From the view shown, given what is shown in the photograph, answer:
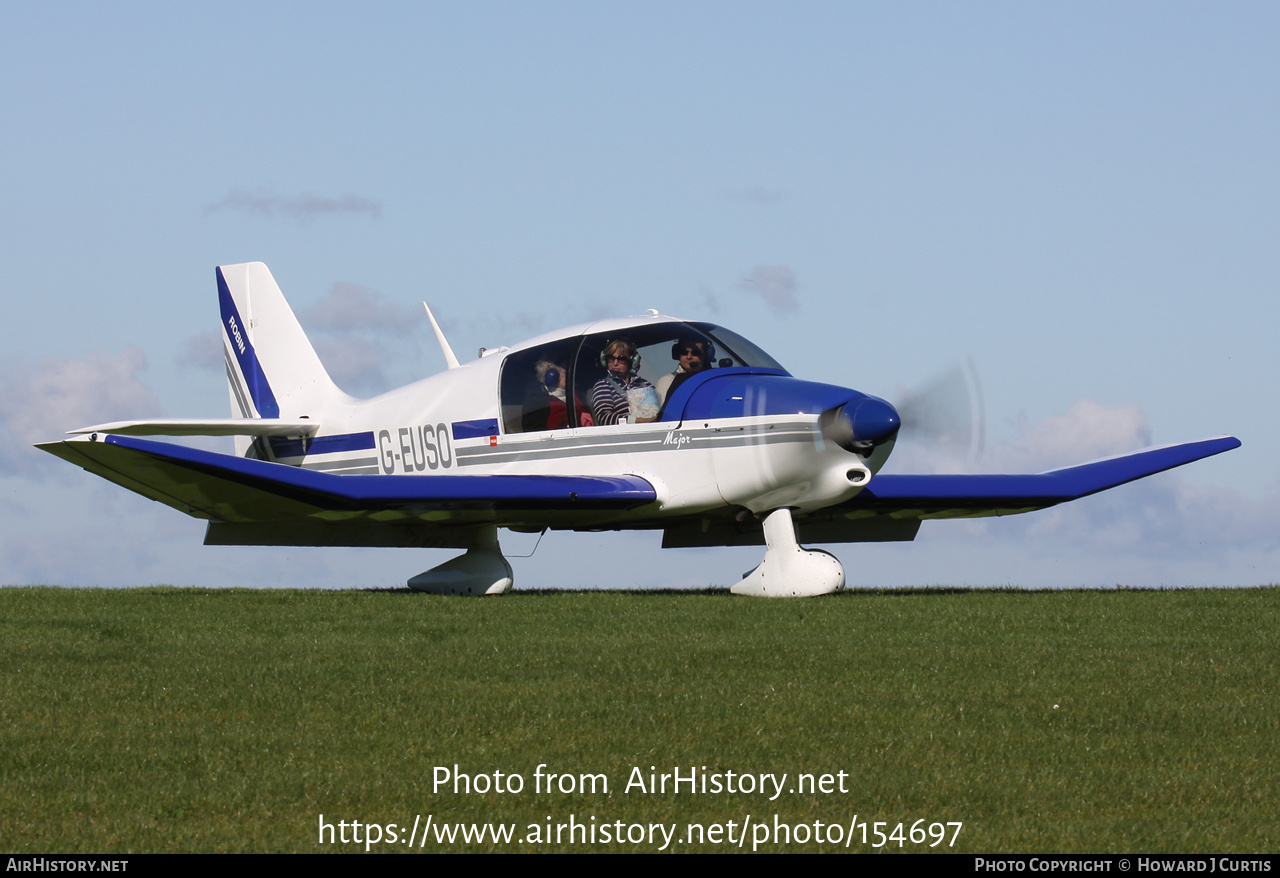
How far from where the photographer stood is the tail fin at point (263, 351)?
18859mm

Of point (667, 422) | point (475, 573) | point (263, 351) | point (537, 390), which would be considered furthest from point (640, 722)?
point (263, 351)

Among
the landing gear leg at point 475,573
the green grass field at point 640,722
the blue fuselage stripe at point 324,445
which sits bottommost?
→ the landing gear leg at point 475,573

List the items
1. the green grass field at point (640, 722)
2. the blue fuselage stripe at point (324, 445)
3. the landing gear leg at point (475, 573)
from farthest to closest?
the blue fuselage stripe at point (324, 445), the landing gear leg at point (475, 573), the green grass field at point (640, 722)

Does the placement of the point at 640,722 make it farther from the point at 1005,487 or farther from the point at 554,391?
the point at 1005,487

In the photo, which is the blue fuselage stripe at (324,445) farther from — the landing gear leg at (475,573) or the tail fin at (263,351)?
the landing gear leg at (475,573)

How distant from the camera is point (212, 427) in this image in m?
17.4

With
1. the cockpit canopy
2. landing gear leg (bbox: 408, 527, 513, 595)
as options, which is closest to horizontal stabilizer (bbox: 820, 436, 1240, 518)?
the cockpit canopy

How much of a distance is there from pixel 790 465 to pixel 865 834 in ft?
26.2

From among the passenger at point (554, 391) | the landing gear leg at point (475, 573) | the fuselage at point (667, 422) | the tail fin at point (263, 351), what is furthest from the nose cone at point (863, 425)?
the tail fin at point (263, 351)

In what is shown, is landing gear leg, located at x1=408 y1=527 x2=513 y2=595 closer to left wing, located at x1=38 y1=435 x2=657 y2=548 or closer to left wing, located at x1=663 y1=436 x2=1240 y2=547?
left wing, located at x1=38 y1=435 x2=657 y2=548

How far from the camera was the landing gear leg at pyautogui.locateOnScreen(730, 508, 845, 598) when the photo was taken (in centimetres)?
1284

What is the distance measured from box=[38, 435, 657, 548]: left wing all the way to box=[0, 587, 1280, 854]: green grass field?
1655mm

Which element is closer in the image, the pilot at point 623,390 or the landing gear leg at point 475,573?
the pilot at point 623,390

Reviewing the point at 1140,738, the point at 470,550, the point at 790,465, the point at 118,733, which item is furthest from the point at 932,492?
the point at 118,733
